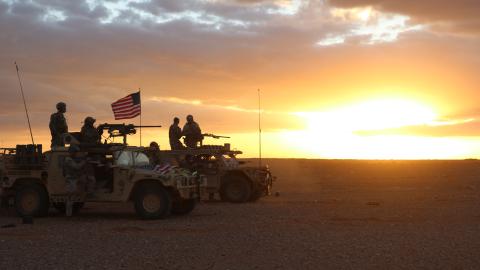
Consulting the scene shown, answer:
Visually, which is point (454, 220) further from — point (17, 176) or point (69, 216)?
point (17, 176)

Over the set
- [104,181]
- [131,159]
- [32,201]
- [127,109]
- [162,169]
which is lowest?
[32,201]

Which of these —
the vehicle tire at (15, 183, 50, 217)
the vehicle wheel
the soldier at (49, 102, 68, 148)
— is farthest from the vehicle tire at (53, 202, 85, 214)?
the vehicle wheel

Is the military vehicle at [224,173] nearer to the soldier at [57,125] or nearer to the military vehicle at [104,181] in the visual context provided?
the military vehicle at [104,181]

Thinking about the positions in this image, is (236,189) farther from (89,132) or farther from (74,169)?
(74,169)

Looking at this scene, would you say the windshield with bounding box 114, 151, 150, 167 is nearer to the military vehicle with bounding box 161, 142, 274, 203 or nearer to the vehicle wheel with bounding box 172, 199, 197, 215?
the vehicle wheel with bounding box 172, 199, 197, 215

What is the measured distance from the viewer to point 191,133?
2400cm

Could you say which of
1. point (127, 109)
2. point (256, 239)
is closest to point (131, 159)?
point (256, 239)

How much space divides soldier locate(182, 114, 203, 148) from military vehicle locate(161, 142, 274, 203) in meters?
0.80

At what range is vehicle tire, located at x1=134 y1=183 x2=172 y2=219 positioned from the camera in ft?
55.7

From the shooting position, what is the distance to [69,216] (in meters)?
18.0

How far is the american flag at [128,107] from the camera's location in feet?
75.8

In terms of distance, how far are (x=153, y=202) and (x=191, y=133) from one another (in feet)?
23.6

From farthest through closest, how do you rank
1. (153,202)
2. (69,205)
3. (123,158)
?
1. (69,205)
2. (123,158)
3. (153,202)

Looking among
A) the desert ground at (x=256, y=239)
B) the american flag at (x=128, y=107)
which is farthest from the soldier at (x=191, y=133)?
the desert ground at (x=256, y=239)
